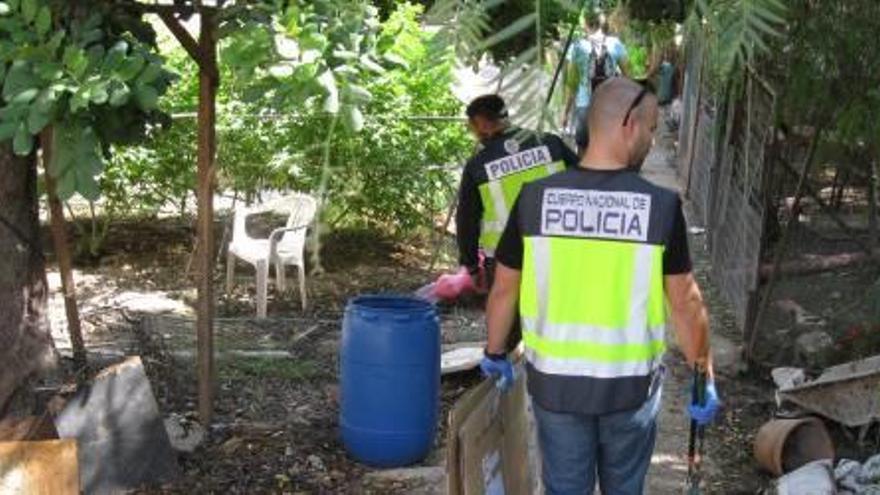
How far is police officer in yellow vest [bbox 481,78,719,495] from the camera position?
11.1 feet

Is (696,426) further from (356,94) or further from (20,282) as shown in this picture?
(356,94)

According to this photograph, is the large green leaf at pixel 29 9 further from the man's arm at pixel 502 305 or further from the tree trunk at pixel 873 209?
the tree trunk at pixel 873 209

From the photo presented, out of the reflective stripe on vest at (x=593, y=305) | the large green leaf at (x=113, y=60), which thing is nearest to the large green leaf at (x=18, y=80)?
the large green leaf at (x=113, y=60)

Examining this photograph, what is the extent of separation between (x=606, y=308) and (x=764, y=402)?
3.21 metres

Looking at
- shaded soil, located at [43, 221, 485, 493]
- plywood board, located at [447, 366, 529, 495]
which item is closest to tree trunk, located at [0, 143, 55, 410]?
shaded soil, located at [43, 221, 485, 493]

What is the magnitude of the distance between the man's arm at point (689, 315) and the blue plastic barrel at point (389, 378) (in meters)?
1.59

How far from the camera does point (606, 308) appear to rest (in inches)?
134

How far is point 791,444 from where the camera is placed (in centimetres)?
535

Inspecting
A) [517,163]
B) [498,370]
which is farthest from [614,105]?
[517,163]

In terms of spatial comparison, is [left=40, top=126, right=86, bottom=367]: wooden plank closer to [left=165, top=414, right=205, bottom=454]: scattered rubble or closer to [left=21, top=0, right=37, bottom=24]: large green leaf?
[left=165, top=414, right=205, bottom=454]: scattered rubble

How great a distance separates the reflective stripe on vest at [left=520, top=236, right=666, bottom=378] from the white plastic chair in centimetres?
461

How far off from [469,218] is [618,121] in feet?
7.50

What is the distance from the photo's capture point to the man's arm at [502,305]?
3662mm

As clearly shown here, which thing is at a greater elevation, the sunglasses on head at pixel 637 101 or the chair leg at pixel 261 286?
the sunglasses on head at pixel 637 101
